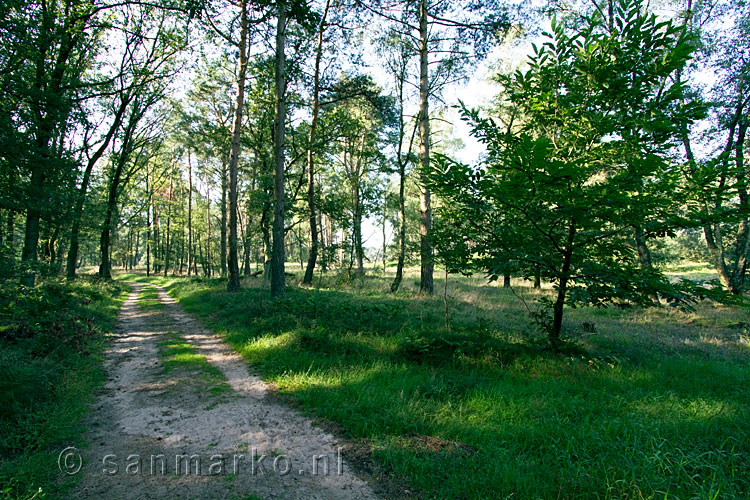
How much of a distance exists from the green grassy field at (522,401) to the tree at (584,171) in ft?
4.45

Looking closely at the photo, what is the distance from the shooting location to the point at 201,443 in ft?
12.1

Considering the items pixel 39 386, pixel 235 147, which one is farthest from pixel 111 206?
pixel 39 386

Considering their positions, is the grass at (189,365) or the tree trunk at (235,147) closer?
the grass at (189,365)

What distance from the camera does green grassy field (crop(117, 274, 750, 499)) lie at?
2.88 m

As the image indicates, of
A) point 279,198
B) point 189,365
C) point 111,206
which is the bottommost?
point 189,365

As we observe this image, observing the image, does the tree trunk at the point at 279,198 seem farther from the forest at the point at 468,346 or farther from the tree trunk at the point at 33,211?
the tree trunk at the point at 33,211

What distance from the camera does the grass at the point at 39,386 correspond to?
302 centimetres

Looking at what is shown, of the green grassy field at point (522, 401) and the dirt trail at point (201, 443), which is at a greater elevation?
the green grassy field at point (522, 401)

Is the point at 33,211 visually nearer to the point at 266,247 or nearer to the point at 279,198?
the point at 279,198

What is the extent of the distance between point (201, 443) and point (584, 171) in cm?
608

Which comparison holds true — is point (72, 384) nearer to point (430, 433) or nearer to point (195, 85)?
point (430, 433)

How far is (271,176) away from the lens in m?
19.1

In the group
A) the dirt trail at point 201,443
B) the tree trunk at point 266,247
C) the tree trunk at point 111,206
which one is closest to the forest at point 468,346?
Result: the dirt trail at point 201,443

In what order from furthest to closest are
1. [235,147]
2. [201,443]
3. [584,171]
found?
1. [235,147]
2. [584,171]
3. [201,443]
